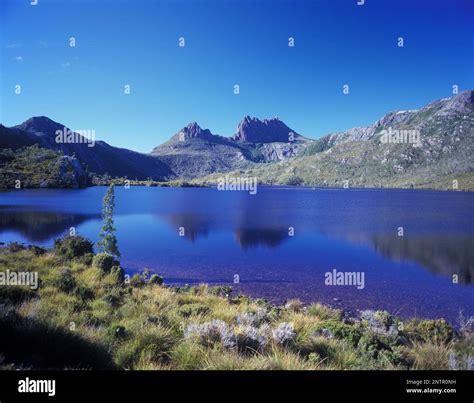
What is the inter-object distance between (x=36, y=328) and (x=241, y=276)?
14.9 metres

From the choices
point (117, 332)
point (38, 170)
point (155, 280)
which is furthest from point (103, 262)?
point (38, 170)

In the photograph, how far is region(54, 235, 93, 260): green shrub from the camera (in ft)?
48.6

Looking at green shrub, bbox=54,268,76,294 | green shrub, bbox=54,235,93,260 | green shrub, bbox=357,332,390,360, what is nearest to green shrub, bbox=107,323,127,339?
green shrub, bbox=357,332,390,360

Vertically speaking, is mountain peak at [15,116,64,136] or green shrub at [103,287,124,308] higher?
mountain peak at [15,116,64,136]

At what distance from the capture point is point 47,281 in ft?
26.0

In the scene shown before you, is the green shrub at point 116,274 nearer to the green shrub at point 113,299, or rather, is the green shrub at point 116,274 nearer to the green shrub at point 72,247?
the green shrub at point 72,247

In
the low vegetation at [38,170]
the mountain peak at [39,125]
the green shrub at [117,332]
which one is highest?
the mountain peak at [39,125]

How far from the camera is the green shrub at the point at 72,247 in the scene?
14823 millimetres

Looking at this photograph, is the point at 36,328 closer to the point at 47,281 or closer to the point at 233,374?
the point at 233,374

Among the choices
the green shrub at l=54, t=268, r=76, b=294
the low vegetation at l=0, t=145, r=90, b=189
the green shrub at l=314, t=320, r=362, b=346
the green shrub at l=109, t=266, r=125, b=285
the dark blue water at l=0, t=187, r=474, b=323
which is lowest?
the dark blue water at l=0, t=187, r=474, b=323

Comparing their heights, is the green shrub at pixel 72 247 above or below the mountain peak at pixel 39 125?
below

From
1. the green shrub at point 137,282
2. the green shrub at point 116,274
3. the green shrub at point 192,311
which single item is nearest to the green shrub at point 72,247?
the green shrub at point 116,274

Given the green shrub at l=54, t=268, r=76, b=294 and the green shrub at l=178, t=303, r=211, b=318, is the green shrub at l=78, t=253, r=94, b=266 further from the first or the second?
the green shrub at l=178, t=303, r=211, b=318

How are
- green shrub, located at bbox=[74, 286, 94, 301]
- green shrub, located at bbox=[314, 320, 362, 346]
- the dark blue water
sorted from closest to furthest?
green shrub, located at bbox=[314, 320, 362, 346]
green shrub, located at bbox=[74, 286, 94, 301]
the dark blue water
